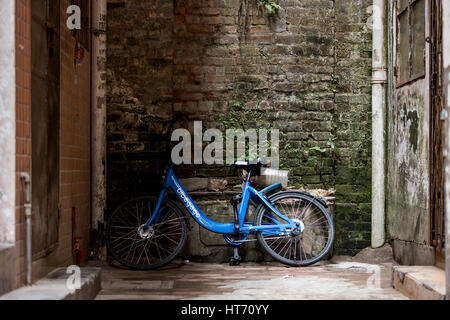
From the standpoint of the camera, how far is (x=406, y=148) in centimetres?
519

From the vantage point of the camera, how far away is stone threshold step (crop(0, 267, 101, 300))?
2887 millimetres

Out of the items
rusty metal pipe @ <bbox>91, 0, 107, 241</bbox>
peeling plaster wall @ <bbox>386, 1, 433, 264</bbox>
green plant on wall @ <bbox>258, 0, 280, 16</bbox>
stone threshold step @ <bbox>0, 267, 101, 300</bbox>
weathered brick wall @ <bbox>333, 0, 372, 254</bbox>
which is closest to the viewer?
stone threshold step @ <bbox>0, 267, 101, 300</bbox>

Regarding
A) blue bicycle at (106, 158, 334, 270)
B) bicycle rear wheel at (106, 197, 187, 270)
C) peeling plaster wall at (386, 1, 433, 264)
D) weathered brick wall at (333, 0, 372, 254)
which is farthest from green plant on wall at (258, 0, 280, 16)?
bicycle rear wheel at (106, 197, 187, 270)

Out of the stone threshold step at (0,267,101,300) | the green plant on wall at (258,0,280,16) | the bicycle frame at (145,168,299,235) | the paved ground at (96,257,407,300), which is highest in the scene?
the green plant on wall at (258,0,280,16)

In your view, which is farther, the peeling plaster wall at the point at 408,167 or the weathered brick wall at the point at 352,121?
the weathered brick wall at the point at 352,121

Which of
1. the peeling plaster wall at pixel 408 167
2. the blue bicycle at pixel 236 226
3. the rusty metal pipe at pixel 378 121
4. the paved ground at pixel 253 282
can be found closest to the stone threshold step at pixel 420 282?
the paved ground at pixel 253 282

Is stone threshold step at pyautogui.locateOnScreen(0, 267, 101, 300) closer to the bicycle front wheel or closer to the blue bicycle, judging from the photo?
the blue bicycle

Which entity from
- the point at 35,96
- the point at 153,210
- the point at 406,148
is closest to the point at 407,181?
the point at 406,148

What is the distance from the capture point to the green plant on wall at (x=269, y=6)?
19.0 feet

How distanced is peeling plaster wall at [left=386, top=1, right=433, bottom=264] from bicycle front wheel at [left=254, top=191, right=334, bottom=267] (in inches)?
28.4

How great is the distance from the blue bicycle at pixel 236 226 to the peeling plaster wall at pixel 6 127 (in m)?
2.17

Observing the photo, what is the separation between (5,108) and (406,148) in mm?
3736

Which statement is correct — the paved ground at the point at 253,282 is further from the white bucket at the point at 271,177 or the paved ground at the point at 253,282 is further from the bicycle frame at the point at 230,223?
the white bucket at the point at 271,177

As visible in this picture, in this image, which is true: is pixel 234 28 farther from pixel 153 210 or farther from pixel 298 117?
pixel 153 210
